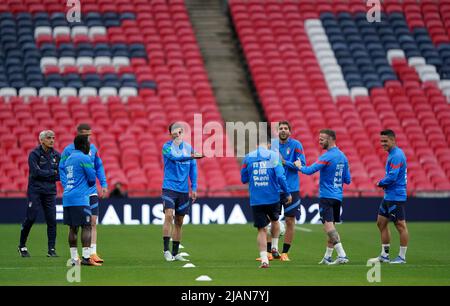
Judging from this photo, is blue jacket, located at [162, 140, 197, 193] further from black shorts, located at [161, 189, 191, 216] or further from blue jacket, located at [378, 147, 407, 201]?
blue jacket, located at [378, 147, 407, 201]

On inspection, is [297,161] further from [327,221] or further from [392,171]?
[392,171]

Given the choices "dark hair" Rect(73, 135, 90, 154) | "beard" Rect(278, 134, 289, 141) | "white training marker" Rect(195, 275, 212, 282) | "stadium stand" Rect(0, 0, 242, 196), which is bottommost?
"white training marker" Rect(195, 275, 212, 282)

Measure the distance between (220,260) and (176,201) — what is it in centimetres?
138

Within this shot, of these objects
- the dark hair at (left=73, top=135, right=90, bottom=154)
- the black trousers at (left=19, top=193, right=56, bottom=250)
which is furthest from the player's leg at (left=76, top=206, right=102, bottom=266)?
the black trousers at (left=19, top=193, right=56, bottom=250)

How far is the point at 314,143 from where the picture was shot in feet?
104

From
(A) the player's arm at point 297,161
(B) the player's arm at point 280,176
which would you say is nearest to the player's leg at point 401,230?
(A) the player's arm at point 297,161

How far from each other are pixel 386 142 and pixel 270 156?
232cm

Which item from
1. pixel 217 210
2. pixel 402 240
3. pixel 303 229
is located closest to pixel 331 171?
pixel 402 240

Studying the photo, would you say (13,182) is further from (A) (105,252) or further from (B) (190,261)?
(B) (190,261)

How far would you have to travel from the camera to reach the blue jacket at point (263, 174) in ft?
52.3

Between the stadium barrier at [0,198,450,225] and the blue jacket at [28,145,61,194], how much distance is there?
8.23m

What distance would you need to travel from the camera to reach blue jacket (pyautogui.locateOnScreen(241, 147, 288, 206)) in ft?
52.3

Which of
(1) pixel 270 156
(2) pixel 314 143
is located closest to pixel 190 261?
(1) pixel 270 156

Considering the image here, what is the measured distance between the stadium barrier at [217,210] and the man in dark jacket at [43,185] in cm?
822
